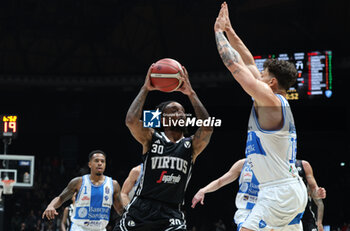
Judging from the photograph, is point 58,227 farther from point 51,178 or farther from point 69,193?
point 69,193

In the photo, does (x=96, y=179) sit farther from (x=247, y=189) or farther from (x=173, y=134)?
(x=173, y=134)

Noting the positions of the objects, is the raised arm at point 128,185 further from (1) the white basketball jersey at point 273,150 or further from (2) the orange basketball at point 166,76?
(1) the white basketball jersey at point 273,150

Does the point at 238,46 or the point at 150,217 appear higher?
the point at 238,46

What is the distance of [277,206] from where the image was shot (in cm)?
404

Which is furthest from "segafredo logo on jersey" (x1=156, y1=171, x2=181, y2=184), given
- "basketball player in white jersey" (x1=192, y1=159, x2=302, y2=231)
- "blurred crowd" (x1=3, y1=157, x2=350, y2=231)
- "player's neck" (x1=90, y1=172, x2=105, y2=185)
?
"blurred crowd" (x1=3, y1=157, x2=350, y2=231)

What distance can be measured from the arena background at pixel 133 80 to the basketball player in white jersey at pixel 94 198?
30.9ft

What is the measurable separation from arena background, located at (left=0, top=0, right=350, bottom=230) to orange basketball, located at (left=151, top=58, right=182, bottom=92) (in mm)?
11352

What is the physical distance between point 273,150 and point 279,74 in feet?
1.99

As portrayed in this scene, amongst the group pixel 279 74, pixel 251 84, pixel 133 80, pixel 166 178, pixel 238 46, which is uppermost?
pixel 133 80

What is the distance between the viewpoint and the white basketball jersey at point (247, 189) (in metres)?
6.57

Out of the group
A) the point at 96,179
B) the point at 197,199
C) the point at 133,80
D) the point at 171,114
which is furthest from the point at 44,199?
the point at 171,114

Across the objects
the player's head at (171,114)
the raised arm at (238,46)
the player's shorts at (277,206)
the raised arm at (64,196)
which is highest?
the raised arm at (238,46)

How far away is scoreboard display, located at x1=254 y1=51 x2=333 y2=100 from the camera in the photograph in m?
13.3

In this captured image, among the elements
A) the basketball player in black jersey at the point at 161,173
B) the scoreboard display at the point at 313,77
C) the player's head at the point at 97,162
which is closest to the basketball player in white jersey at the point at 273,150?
the basketball player in black jersey at the point at 161,173
